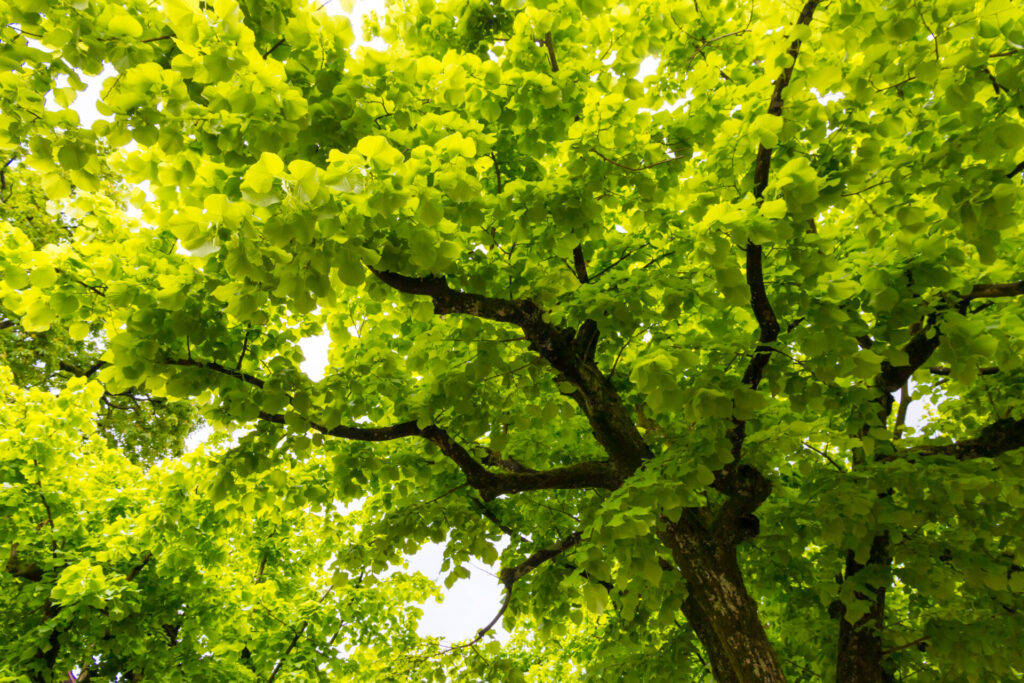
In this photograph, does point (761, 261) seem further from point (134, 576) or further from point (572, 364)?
point (134, 576)

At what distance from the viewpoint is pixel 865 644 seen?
520 centimetres

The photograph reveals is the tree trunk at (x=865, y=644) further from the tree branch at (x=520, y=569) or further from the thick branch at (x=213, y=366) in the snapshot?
the thick branch at (x=213, y=366)

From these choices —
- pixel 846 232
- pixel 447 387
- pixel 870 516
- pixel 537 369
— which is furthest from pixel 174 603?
pixel 846 232

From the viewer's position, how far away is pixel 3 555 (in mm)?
6051

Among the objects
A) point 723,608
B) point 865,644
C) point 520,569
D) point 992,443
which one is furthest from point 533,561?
point 992,443

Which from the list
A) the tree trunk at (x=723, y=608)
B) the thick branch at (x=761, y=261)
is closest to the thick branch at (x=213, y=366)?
the tree trunk at (x=723, y=608)

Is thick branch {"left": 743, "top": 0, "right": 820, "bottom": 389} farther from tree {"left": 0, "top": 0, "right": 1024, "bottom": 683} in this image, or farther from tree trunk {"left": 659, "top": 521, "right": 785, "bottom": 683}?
tree trunk {"left": 659, "top": 521, "right": 785, "bottom": 683}

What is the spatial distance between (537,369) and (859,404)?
2408 millimetres

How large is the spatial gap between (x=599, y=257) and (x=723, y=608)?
109 inches

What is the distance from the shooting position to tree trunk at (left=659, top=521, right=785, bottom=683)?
428cm

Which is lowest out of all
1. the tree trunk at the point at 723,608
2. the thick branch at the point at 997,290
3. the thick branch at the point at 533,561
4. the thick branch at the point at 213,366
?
the tree trunk at the point at 723,608

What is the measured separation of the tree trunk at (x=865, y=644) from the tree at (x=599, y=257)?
2cm

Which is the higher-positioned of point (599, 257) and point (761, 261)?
point (599, 257)

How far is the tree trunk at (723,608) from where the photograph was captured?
14.1 feet
